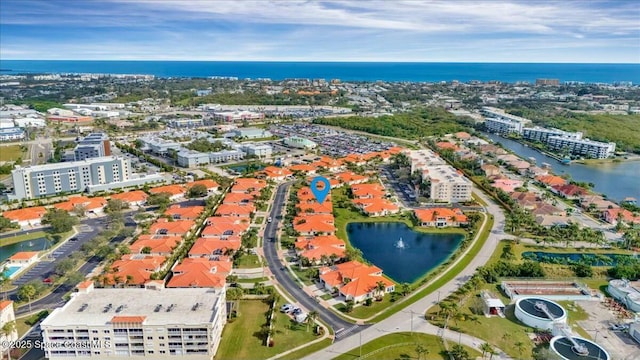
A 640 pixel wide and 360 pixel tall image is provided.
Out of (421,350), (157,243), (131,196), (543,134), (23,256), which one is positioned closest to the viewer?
(421,350)

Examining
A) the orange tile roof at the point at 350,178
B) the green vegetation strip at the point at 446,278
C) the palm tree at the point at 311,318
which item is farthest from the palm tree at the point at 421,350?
the orange tile roof at the point at 350,178

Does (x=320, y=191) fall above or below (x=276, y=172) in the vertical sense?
below

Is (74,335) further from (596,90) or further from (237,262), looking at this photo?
(596,90)

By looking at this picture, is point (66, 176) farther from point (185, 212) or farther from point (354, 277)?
point (354, 277)

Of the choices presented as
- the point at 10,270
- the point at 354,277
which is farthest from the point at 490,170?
the point at 10,270

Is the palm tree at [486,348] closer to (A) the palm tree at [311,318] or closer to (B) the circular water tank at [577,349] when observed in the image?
(B) the circular water tank at [577,349]
